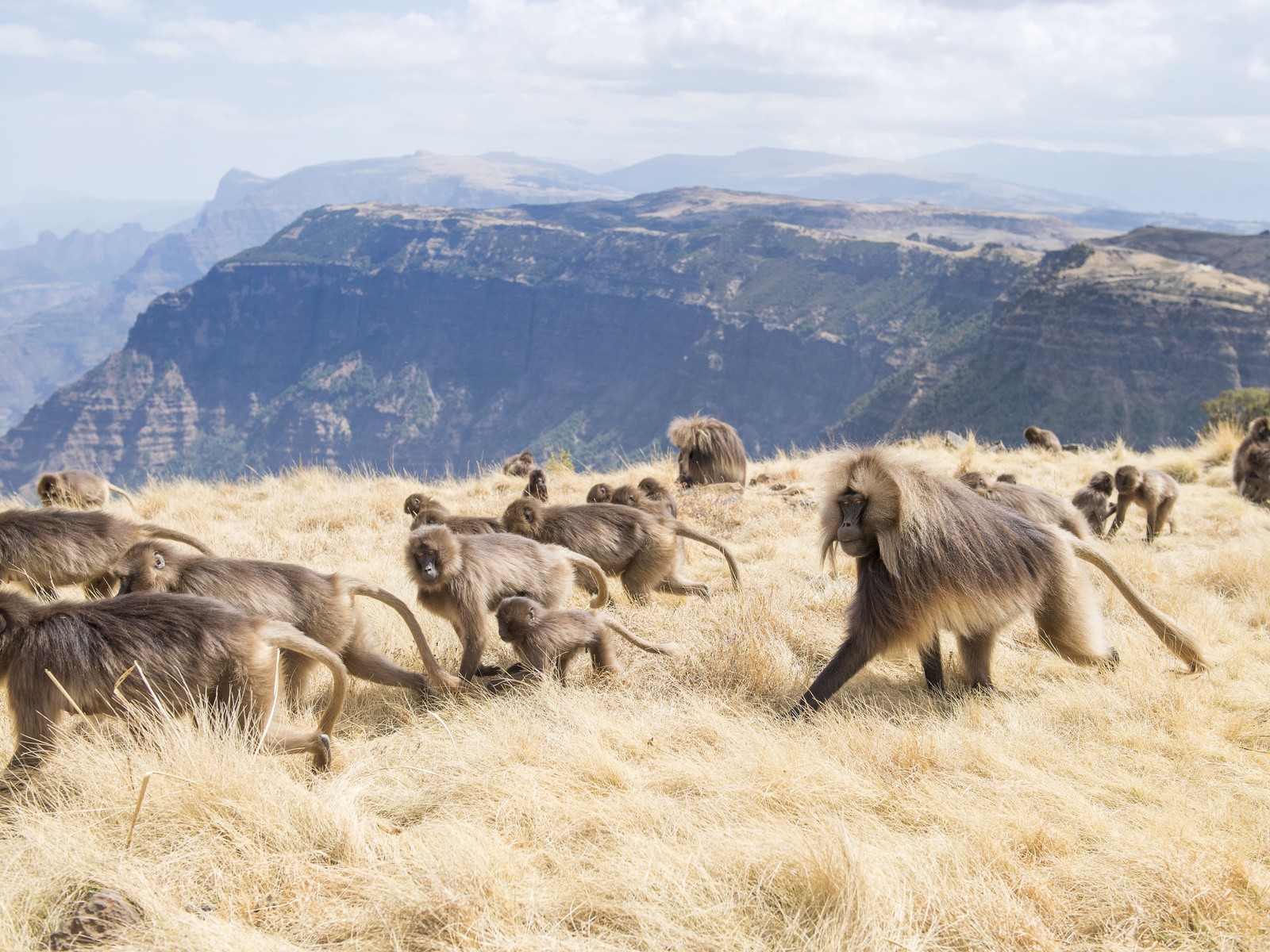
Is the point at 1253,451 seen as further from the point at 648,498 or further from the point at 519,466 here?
the point at 519,466

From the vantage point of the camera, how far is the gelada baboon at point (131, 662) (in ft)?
11.4

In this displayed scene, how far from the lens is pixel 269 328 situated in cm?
16525

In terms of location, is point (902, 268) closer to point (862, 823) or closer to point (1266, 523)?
point (1266, 523)

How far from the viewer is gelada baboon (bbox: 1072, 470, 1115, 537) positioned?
8.09 m

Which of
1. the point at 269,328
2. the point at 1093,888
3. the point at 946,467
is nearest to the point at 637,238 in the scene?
the point at 269,328

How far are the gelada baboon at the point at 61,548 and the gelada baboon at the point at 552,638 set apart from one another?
2.24m

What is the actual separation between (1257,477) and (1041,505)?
17.7ft

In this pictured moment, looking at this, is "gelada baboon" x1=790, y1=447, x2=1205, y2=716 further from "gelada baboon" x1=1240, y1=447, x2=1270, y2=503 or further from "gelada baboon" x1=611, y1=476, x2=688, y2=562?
"gelada baboon" x1=1240, y1=447, x2=1270, y2=503

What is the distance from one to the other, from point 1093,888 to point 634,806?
5.19 feet

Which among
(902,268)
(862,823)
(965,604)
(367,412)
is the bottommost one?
(367,412)

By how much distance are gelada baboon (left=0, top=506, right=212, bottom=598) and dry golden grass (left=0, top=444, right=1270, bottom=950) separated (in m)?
1.88

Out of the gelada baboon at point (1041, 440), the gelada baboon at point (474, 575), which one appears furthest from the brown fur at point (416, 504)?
the gelada baboon at point (1041, 440)

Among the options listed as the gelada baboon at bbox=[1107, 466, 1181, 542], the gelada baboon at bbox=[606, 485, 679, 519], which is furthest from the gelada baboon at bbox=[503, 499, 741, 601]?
the gelada baboon at bbox=[1107, 466, 1181, 542]

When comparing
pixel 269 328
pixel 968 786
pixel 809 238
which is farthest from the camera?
pixel 269 328
